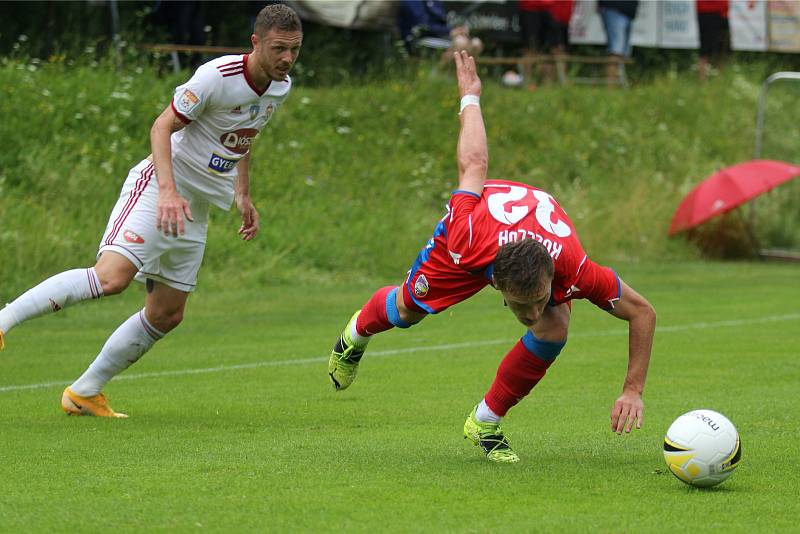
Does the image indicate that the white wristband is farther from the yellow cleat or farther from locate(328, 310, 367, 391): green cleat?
the yellow cleat

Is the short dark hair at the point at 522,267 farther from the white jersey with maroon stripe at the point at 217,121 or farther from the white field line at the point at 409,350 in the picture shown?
the white field line at the point at 409,350

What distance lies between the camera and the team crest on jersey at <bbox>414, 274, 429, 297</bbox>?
22.5 feet

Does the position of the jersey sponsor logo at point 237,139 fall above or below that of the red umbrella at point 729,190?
above

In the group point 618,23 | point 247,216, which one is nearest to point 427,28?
point 618,23

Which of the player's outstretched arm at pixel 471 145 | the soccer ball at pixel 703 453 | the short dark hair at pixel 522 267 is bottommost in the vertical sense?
the soccer ball at pixel 703 453

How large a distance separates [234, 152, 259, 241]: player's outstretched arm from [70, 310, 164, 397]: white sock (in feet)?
2.96

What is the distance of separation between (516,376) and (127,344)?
9.10ft

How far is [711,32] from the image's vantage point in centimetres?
2772

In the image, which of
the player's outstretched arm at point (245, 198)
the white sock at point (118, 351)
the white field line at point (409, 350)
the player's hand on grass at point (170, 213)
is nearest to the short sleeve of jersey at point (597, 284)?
the player's hand on grass at point (170, 213)

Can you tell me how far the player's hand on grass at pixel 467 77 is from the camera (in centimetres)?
736

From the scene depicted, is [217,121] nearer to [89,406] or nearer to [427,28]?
[89,406]

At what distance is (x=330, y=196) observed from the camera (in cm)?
2036

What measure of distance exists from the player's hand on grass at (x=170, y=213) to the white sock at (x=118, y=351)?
1.15 meters

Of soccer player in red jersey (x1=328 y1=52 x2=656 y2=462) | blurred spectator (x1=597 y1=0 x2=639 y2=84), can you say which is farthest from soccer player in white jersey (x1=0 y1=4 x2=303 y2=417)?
blurred spectator (x1=597 y1=0 x2=639 y2=84)
